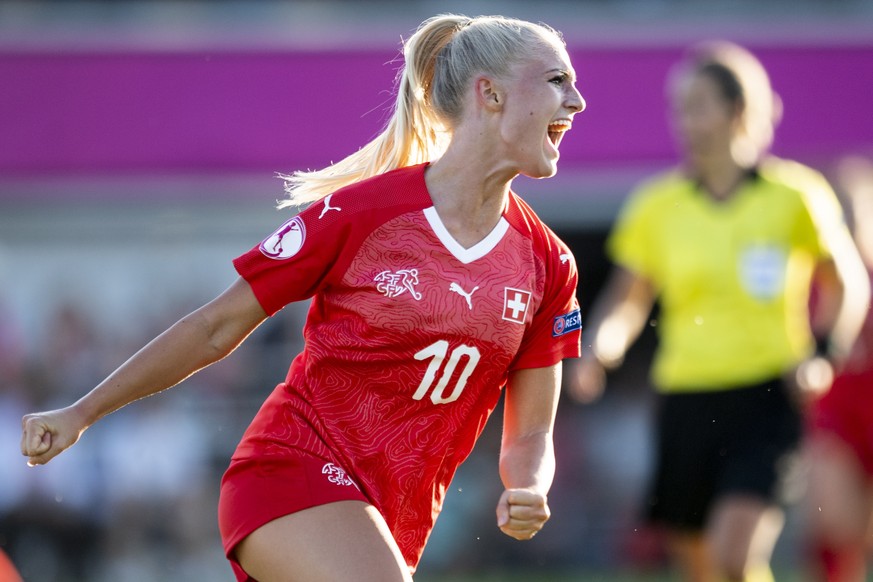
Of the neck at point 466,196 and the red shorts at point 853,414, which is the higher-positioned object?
the neck at point 466,196

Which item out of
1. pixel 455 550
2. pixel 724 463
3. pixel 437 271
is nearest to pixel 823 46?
pixel 455 550

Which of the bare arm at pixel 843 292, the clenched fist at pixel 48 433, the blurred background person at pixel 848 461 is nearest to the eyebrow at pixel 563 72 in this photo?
the clenched fist at pixel 48 433

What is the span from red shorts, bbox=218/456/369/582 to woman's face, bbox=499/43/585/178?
0.95 metres

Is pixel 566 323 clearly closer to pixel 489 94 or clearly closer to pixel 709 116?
pixel 489 94

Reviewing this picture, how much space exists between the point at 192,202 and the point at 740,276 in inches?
221

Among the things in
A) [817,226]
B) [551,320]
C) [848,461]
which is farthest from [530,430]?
[848,461]

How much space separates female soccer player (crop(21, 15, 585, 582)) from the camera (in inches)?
145

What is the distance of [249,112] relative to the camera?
10.7 meters

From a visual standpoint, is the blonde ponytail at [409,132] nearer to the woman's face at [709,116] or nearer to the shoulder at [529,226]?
the shoulder at [529,226]

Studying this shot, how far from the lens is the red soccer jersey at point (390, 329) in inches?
147

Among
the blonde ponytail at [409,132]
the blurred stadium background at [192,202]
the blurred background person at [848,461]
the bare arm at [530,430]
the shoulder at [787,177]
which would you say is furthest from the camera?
the blurred stadium background at [192,202]

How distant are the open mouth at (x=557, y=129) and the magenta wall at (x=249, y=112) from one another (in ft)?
22.0

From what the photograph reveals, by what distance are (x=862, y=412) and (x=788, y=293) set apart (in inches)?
34.4

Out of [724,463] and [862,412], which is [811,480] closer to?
[862,412]
